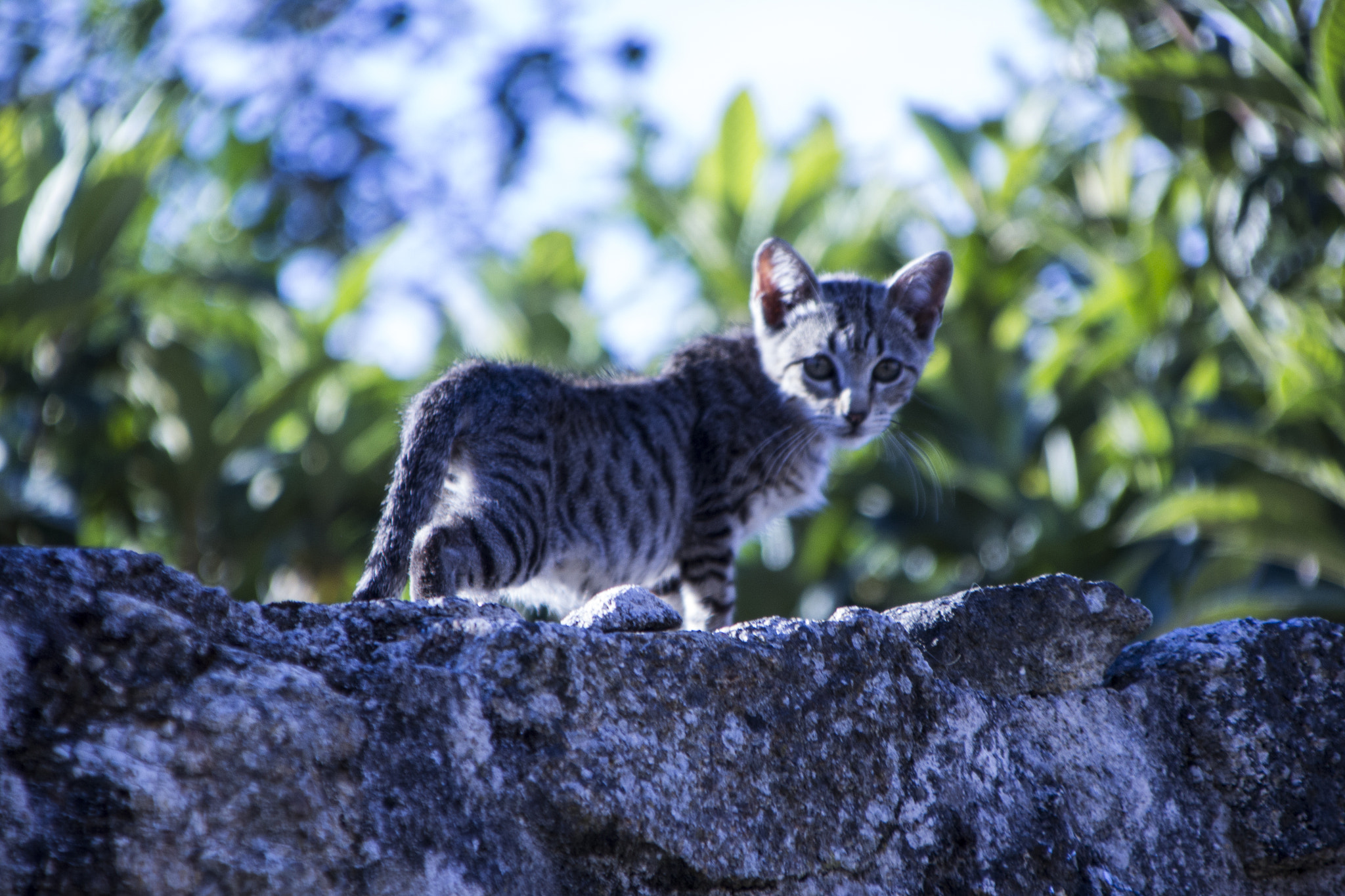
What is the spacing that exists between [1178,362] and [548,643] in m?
8.05

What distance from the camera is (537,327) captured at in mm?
9688

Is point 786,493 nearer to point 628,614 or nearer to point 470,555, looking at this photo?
point 470,555

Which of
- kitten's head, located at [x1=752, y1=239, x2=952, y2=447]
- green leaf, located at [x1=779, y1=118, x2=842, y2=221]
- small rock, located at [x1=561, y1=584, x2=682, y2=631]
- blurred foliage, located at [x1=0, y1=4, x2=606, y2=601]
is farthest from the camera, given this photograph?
green leaf, located at [x1=779, y1=118, x2=842, y2=221]

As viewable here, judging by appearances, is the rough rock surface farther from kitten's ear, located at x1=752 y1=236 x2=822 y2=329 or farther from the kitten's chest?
kitten's ear, located at x1=752 y1=236 x2=822 y2=329

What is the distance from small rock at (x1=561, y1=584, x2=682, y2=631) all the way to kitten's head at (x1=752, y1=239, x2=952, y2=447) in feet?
5.58

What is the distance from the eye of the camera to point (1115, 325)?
862 centimetres

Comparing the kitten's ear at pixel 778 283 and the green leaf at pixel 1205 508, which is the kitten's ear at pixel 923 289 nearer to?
the kitten's ear at pixel 778 283

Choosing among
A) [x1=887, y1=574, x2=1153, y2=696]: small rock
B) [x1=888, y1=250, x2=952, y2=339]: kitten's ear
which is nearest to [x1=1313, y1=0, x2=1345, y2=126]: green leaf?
[x1=888, y1=250, x2=952, y2=339]: kitten's ear

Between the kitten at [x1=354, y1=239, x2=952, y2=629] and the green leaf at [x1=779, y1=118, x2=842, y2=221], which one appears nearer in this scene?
the kitten at [x1=354, y1=239, x2=952, y2=629]

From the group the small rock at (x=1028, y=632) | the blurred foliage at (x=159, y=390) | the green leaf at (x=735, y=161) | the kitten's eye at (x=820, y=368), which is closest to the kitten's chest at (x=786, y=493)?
the kitten's eye at (x=820, y=368)

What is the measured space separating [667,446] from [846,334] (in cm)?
72

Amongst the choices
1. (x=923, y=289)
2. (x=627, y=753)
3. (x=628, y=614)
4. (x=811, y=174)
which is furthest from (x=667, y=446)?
(x=811, y=174)

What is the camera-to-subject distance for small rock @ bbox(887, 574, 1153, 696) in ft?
8.34

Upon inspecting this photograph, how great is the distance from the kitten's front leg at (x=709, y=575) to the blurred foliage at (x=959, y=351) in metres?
3.33
